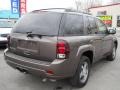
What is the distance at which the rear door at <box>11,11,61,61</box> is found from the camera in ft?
13.6

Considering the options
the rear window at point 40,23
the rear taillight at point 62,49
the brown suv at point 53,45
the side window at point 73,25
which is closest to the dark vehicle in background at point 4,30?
the brown suv at point 53,45

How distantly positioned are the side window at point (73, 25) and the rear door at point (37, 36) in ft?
0.75

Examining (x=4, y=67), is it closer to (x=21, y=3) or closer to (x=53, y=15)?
(x=53, y=15)

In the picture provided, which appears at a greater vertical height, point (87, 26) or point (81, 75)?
point (87, 26)

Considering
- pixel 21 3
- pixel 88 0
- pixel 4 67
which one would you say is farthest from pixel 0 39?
pixel 88 0

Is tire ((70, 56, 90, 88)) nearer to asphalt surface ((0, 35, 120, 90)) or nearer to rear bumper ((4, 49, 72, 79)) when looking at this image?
asphalt surface ((0, 35, 120, 90))

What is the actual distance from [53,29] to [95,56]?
1.86 metres

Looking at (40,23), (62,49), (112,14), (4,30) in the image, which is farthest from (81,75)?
(112,14)

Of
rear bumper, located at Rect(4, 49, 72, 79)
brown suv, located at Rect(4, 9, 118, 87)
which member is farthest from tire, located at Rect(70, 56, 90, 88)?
rear bumper, located at Rect(4, 49, 72, 79)

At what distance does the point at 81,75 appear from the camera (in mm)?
4930

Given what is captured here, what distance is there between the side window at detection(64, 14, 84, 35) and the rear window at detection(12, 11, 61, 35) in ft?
0.75

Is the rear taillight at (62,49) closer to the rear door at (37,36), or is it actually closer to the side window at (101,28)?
the rear door at (37,36)

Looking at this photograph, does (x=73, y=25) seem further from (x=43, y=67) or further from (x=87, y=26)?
(x=43, y=67)

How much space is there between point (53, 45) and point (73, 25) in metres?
0.81
